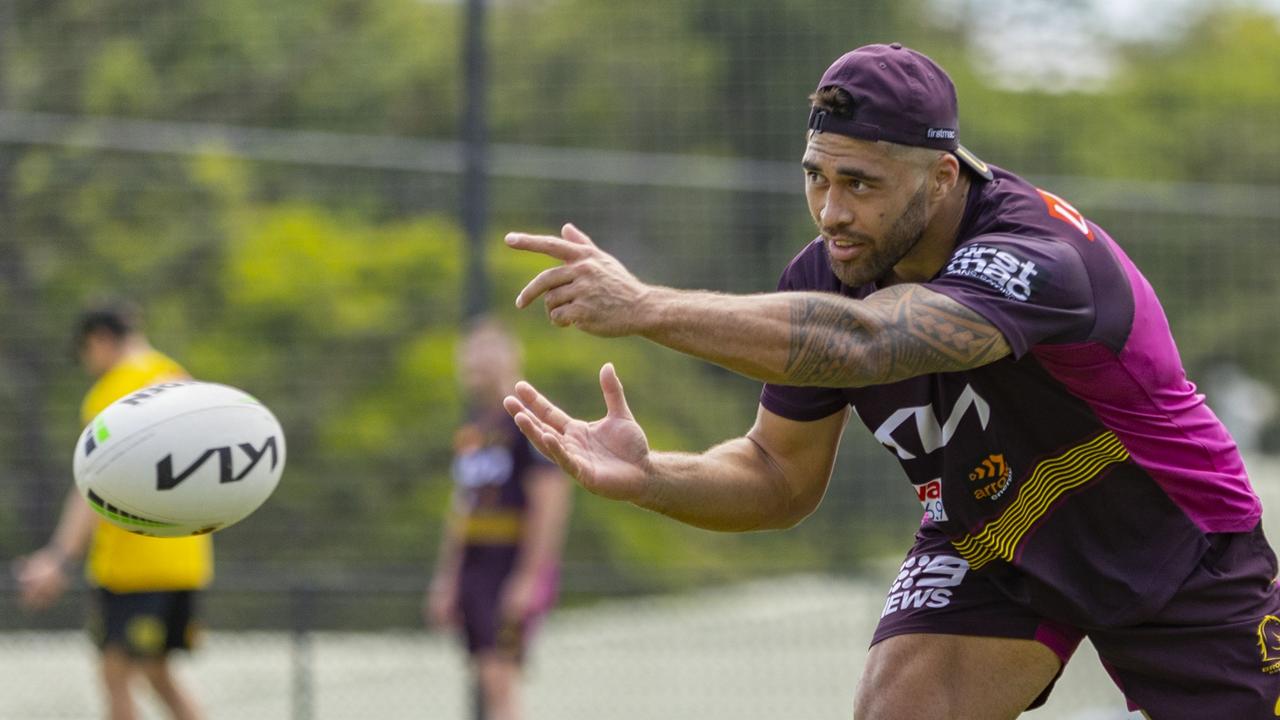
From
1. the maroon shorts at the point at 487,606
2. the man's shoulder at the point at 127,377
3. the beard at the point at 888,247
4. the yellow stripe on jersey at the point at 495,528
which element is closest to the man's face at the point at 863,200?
the beard at the point at 888,247

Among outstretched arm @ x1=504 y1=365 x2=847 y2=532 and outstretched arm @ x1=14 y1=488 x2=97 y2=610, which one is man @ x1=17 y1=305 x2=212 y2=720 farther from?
outstretched arm @ x1=504 y1=365 x2=847 y2=532

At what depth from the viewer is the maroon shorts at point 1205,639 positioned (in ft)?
12.5

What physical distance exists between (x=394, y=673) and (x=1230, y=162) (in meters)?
7.00

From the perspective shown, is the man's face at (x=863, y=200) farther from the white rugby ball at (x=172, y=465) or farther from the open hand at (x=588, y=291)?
the white rugby ball at (x=172, y=465)

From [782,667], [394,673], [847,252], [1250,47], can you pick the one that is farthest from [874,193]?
[1250,47]

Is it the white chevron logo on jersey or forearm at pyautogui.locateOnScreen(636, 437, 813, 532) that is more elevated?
the white chevron logo on jersey

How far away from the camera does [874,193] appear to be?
3.55 m

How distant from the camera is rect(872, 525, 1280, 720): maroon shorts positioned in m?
3.79

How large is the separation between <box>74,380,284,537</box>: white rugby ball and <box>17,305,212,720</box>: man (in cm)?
380

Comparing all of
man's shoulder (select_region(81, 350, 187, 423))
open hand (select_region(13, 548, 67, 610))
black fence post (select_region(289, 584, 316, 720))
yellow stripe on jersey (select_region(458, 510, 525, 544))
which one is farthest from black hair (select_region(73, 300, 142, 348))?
yellow stripe on jersey (select_region(458, 510, 525, 544))

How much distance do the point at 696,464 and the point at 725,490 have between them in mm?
101

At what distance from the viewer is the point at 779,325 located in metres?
3.21

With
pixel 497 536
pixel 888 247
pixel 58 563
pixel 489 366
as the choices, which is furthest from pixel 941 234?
pixel 58 563

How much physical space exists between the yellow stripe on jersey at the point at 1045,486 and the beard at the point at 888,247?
0.59 metres
